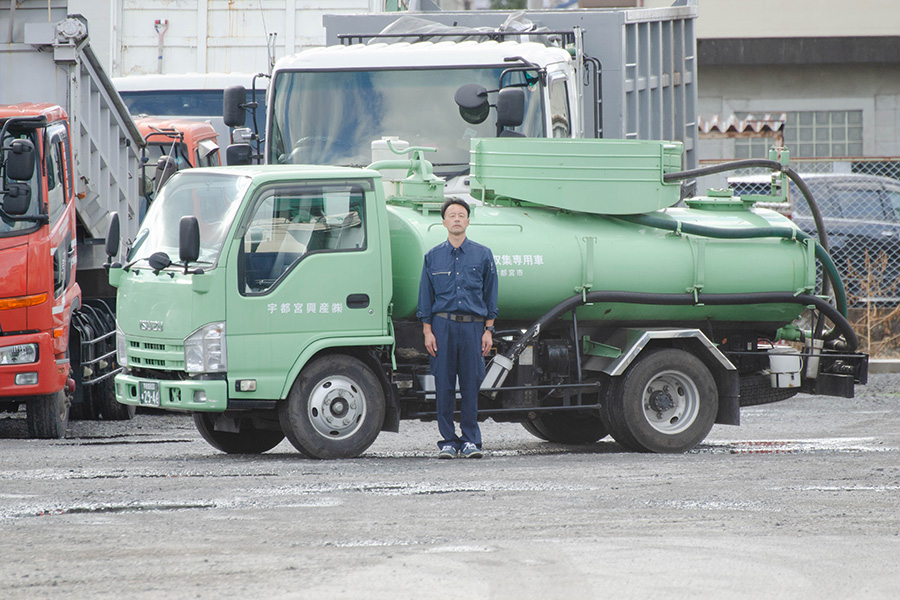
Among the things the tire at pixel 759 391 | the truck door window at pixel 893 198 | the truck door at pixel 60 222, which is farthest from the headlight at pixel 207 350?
the truck door window at pixel 893 198

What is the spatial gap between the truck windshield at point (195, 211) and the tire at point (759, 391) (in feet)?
14.0

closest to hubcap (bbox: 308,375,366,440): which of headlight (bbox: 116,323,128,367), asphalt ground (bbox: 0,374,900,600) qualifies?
asphalt ground (bbox: 0,374,900,600)

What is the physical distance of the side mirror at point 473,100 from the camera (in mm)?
11891

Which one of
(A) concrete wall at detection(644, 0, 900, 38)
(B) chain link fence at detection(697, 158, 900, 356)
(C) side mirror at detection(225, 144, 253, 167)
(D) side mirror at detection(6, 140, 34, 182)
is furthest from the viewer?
(A) concrete wall at detection(644, 0, 900, 38)

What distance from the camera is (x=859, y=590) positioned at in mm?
5996

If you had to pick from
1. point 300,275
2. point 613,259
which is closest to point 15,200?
point 300,275

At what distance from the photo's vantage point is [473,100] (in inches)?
468

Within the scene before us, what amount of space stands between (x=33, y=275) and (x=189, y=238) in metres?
2.35

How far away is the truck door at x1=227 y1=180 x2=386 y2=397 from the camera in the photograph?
9.84 meters

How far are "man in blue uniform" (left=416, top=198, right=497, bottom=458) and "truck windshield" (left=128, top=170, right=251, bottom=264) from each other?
140cm

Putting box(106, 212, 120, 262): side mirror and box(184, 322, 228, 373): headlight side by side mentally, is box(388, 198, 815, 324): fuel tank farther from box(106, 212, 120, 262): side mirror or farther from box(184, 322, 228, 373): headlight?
box(106, 212, 120, 262): side mirror

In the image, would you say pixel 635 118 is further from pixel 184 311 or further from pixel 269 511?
pixel 269 511

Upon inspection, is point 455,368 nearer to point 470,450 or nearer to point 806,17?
point 470,450

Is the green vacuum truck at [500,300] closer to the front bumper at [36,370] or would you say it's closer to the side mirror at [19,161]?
the side mirror at [19,161]
